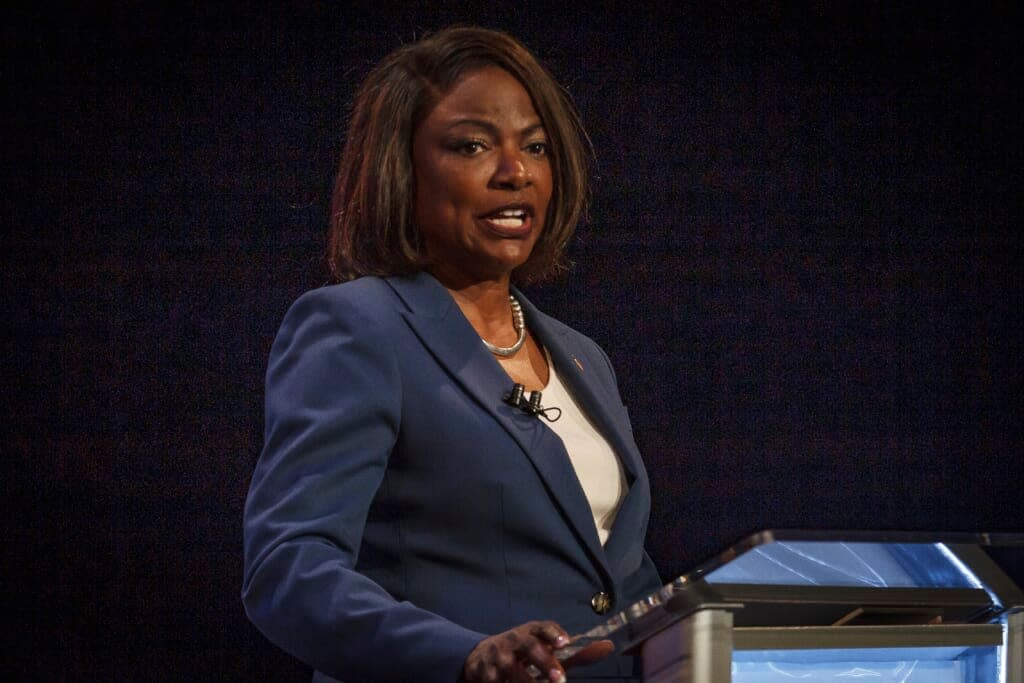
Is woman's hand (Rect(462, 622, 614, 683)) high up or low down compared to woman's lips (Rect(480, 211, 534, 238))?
down

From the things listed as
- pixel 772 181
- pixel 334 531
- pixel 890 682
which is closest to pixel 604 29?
pixel 772 181

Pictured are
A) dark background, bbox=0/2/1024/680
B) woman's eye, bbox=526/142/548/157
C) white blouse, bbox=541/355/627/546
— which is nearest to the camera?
white blouse, bbox=541/355/627/546

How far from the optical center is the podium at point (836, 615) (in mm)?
986

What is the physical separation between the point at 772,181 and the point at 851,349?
1.27 feet

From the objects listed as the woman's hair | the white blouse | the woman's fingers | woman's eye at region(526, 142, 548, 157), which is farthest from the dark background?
the woman's fingers

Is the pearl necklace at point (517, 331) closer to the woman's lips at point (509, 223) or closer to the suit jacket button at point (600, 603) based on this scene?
the woman's lips at point (509, 223)

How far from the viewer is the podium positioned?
986 millimetres

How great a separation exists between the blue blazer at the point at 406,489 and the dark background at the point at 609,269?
711 millimetres

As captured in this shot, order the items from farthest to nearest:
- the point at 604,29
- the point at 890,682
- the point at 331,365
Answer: the point at 604,29 → the point at 331,365 → the point at 890,682

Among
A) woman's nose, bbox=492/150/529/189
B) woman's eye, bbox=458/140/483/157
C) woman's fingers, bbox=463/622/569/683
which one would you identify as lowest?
woman's fingers, bbox=463/622/569/683

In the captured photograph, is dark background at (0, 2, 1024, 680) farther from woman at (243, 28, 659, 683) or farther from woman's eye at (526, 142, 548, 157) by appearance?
woman's eye at (526, 142, 548, 157)

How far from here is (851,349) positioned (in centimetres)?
253

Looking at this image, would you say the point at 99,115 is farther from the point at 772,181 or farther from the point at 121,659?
the point at 772,181

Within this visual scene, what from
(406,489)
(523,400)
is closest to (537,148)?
(523,400)
